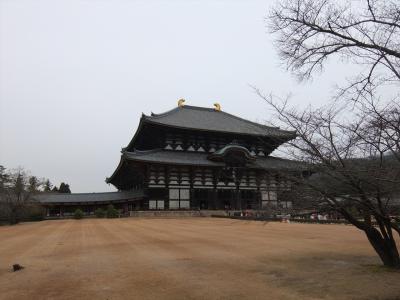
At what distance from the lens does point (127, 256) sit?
12.4 meters

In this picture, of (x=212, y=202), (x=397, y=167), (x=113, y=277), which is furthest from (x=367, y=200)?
(x=212, y=202)

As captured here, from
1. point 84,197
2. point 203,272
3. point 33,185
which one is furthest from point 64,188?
point 203,272

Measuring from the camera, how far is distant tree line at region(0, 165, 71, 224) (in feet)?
130

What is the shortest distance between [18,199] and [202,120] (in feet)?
74.5

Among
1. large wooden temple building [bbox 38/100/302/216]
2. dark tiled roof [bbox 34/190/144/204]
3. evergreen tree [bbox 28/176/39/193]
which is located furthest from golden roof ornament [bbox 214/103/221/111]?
evergreen tree [bbox 28/176/39/193]

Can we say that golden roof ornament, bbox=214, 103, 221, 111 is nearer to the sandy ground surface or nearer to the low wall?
the low wall

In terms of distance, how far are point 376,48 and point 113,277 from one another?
292 inches

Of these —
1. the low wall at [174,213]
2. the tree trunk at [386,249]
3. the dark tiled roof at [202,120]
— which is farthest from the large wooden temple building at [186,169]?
the tree trunk at [386,249]

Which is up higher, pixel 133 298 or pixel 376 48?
pixel 376 48

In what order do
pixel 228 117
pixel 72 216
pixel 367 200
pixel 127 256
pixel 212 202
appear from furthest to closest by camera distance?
pixel 228 117 → pixel 72 216 → pixel 212 202 → pixel 127 256 → pixel 367 200

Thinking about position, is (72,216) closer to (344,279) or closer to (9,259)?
(9,259)

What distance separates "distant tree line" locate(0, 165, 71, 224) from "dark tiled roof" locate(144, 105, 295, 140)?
14.9 metres

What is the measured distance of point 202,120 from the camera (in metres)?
49.6

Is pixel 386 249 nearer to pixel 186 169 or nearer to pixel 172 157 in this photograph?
pixel 172 157
